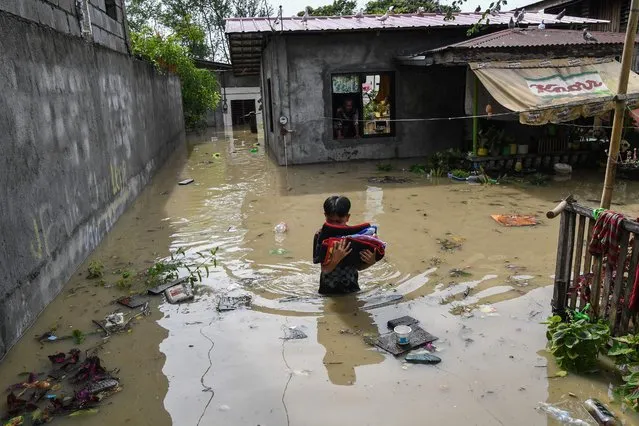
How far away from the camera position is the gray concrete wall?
4.37m

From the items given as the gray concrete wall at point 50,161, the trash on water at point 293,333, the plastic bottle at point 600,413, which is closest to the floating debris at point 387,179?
the gray concrete wall at point 50,161

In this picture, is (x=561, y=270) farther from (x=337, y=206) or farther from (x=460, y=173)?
(x=460, y=173)

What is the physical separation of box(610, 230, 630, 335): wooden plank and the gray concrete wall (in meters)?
4.59

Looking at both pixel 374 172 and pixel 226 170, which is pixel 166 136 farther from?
pixel 374 172

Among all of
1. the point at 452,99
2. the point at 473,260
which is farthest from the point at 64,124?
the point at 452,99

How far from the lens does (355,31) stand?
11.9 m

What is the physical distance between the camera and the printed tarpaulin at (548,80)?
9180 millimetres

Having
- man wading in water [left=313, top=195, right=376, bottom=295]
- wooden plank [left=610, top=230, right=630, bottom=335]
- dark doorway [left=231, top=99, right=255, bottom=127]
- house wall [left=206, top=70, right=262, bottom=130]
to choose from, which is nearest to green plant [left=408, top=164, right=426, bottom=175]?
man wading in water [left=313, top=195, right=376, bottom=295]

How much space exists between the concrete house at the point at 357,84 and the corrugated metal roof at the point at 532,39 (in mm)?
1452

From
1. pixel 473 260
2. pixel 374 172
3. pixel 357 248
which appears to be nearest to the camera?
pixel 357 248

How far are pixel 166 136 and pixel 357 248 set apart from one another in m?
13.3

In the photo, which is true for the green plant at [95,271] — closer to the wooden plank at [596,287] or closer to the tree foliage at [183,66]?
the wooden plank at [596,287]

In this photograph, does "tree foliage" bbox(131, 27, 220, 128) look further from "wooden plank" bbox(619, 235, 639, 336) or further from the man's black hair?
"wooden plank" bbox(619, 235, 639, 336)

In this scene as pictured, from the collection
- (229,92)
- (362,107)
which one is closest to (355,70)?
(362,107)
